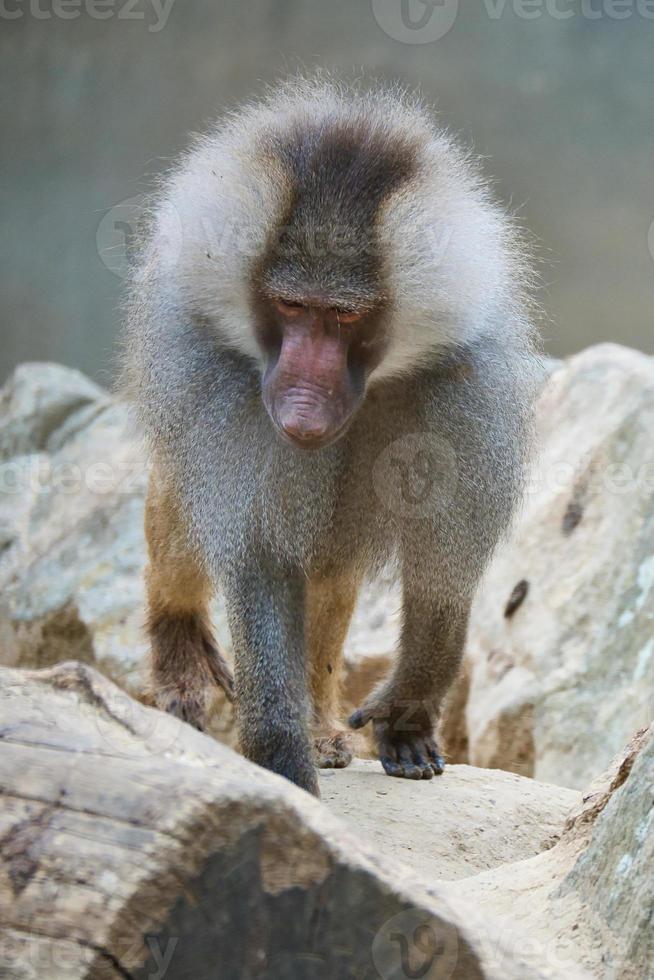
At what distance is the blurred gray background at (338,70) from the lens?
17.3 ft

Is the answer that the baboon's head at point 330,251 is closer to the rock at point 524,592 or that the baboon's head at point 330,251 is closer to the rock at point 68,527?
the rock at point 524,592

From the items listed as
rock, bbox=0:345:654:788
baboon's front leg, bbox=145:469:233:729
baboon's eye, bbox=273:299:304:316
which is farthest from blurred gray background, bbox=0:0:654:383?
baboon's eye, bbox=273:299:304:316

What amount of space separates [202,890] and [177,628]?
79.6 inches

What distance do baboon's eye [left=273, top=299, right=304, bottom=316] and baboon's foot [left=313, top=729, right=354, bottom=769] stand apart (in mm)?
1332

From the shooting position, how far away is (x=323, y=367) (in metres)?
2.19

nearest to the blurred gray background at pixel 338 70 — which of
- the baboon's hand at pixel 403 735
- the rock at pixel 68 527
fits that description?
the rock at pixel 68 527

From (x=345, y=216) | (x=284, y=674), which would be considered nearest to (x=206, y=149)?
(x=345, y=216)

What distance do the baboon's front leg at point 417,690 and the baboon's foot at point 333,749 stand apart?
0.14m

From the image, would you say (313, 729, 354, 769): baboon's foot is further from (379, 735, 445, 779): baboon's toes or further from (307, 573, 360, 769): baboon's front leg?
(379, 735, 445, 779): baboon's toes

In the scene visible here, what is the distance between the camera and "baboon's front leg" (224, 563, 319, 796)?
2428 millimetres

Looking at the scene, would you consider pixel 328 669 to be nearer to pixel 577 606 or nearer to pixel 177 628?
pixel 177 628

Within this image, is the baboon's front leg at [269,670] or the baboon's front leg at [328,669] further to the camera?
the baboon's front leg at [328,669]

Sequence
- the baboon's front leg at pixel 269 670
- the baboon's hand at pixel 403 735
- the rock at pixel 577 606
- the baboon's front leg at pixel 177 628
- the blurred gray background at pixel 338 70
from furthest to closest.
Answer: the blurred gray background at pixel 338 70, the rock at pixel 577 606, the baboon's front leg at pixel 177 628, the baboon's hand at pixel 403 735, the baboon's front leg at pixel 269 670

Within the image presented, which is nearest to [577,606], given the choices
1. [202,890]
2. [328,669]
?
[328,669]
